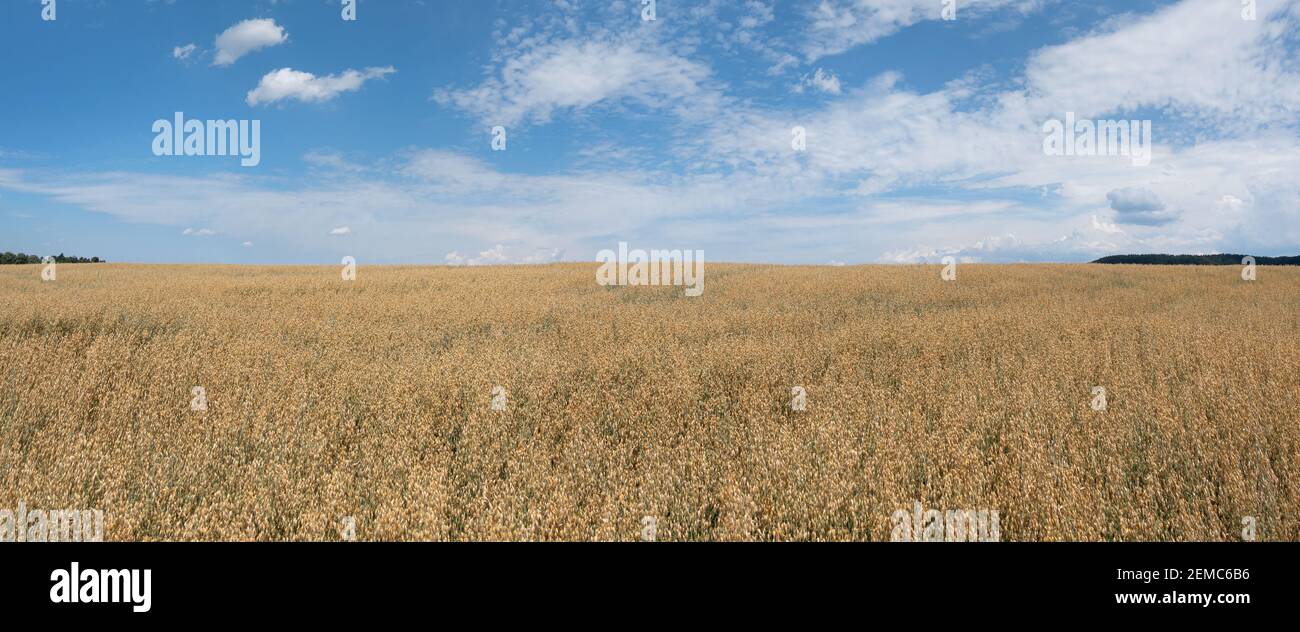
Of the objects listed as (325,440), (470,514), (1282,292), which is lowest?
(470,514)

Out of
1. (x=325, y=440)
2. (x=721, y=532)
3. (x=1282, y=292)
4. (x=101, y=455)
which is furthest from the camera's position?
(x=1282, y=292)

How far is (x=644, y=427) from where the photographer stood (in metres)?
5.62

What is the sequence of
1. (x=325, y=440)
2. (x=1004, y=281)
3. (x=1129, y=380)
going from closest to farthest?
1. (x=325, y=440)
2. (x=1129, y=380)
3. (x=1004, y=281)

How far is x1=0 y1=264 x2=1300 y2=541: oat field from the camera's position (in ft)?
13.1

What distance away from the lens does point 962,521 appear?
3.93 metres

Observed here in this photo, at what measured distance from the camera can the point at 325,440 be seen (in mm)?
5160

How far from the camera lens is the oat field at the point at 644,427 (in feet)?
13.1

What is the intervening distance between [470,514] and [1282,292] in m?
23.8

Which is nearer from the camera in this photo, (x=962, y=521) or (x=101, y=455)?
(x=962, y=521)

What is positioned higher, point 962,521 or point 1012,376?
point 1012,376
